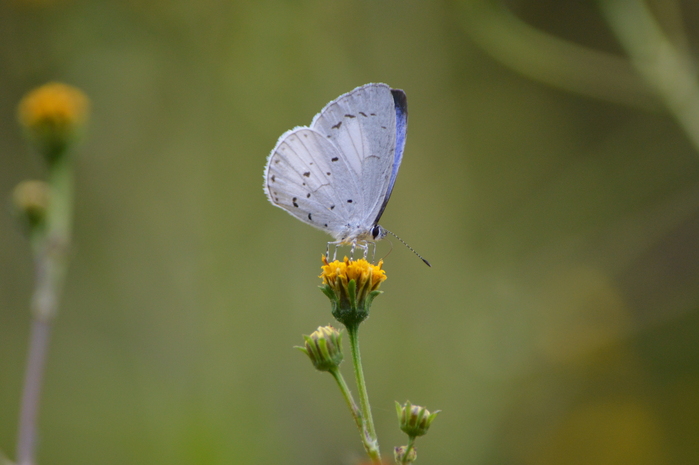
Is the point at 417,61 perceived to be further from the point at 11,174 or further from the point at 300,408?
the point at 11,174

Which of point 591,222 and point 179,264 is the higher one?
point 591,222

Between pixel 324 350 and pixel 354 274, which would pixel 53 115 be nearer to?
pixel 354 274

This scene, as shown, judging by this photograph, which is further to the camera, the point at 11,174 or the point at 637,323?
the point at 11,174

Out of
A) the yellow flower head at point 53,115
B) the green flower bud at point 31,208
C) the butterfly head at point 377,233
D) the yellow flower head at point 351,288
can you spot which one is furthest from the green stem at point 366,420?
the yellow flower head at point 53,115

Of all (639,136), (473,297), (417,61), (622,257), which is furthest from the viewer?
(417,61)

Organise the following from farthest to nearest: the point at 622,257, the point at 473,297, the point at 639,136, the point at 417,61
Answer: the point at 417,61 < the point at 473,297 < the point at 639,136 < the point at 622,257

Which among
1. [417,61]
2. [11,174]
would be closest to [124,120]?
[11,174]
